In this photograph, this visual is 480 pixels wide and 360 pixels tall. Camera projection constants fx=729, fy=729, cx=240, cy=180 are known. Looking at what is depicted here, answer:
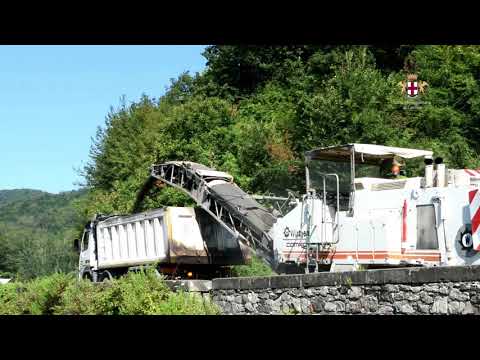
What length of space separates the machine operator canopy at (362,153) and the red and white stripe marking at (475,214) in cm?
296

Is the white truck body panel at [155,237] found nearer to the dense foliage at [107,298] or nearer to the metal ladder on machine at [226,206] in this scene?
the metal ladder on machine at [226,206]

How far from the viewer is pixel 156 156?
34094mm

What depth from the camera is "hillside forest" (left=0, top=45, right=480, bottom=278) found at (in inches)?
1088

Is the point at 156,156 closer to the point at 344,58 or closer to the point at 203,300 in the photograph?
the point at 344,58

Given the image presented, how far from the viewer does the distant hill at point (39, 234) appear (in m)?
56.2

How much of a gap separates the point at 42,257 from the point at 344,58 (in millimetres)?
34745

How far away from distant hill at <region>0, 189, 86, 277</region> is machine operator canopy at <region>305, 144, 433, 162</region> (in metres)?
8.69

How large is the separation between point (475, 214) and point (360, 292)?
3.13 m

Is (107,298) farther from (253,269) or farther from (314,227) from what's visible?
(253,269)

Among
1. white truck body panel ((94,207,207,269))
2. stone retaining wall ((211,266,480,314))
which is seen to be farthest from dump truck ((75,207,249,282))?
stone retaining wall ((211,266,480,314))

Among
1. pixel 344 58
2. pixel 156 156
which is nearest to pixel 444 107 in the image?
pixel 344 58

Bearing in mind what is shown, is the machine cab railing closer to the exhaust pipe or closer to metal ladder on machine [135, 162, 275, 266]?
the exhaust pipe
